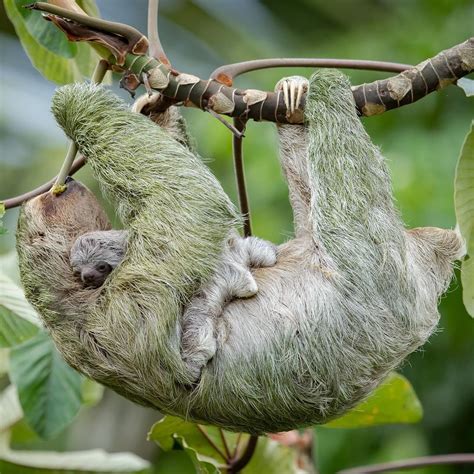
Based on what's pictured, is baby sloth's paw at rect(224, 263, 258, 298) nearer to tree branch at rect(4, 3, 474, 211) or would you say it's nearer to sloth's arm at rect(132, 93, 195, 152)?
tree branch at rect(4, 3, 474, 211)

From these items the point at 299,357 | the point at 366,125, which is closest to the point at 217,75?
the point at 299,357

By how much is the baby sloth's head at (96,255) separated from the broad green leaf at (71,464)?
1.36 meters

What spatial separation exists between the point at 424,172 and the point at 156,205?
4.08 meters

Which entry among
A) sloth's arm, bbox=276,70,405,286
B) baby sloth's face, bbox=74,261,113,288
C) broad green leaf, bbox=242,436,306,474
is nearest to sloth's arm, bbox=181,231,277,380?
sloth's arm, bbox=276,70,405,286

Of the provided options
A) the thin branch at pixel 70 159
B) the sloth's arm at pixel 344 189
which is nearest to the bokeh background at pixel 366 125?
the sloth's arm at pixel 344 189

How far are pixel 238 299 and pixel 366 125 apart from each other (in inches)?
205

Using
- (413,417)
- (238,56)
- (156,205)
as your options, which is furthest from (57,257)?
(238,56)

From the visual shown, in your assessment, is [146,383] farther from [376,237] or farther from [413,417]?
[413,417]

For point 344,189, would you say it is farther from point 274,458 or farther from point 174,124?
point 274,458

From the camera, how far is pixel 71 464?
5.29 meters

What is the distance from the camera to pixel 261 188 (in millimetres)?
8172

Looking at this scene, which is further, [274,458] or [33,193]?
[274,458]

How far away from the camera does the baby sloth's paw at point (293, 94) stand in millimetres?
4309

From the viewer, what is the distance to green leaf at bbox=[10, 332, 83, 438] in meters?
5.23
